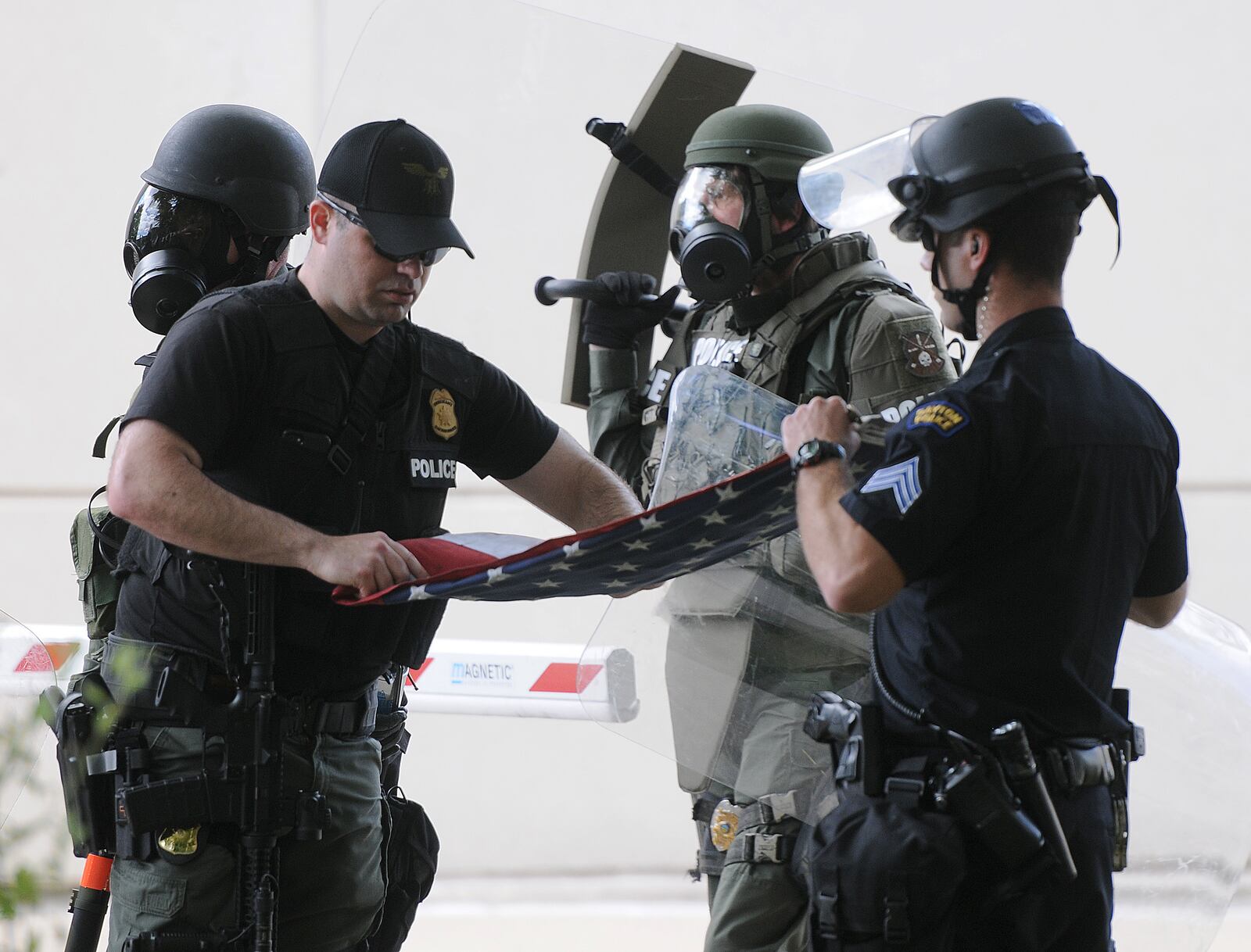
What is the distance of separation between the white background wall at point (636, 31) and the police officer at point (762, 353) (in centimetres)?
133

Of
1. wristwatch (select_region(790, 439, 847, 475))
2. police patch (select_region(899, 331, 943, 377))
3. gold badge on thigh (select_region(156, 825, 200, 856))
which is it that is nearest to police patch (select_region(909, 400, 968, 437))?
wristwatch (select_region(790, 439, 847, 475))

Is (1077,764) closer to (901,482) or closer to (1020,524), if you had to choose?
(1020,524)

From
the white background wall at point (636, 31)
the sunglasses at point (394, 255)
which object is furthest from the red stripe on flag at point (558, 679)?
the sunglasses at point (394, 255)

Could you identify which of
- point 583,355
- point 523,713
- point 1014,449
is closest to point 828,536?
point 1014,449

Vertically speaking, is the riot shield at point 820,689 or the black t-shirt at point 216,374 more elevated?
the black t-shirt at point 216,374

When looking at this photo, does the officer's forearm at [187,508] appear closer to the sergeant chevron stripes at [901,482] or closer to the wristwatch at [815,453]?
the wristwatch at [815,453]

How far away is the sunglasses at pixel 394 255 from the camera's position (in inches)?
86.6

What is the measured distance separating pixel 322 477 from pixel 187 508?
0.25 metres

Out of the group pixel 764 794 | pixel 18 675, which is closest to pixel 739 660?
pixel 764 794

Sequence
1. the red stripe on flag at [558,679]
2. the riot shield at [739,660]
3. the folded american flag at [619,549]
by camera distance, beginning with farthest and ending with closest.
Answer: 1. the red stripe on flag at [558,679]
2. the riot shield at [739,660]
3. the folded american flag at [619,549]

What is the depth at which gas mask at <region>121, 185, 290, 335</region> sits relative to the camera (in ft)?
8.30

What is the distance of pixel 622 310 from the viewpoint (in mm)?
3164

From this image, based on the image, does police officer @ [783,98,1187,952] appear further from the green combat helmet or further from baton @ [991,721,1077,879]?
the green combat helmet

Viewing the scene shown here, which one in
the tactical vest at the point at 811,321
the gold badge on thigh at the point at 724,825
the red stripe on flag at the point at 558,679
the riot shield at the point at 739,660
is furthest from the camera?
the red stripe on flag at the point at 558,679
